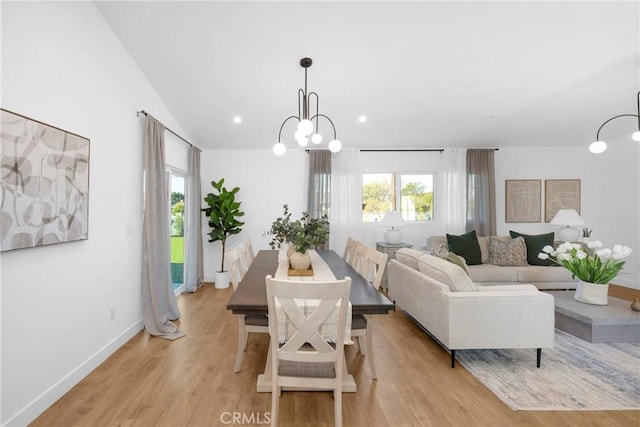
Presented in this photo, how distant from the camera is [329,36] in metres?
2.72

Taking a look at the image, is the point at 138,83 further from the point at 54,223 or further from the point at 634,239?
the point at 634,239

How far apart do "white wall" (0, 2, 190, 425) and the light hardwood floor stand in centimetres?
24

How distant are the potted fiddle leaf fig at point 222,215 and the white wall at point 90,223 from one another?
1563 millimetres

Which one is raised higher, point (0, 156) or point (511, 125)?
point (511, 125)

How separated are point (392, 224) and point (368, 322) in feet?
8.65

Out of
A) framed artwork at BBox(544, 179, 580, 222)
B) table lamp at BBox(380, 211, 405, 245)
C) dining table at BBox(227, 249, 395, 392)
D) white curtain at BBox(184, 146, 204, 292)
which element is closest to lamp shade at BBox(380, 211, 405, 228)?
table lamp at BBox(380, 211, 405, 245)

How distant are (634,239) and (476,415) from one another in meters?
5.33

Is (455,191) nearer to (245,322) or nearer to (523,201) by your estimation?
(523,201)

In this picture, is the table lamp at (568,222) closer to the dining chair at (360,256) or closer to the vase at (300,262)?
the dining chair at (360,256)

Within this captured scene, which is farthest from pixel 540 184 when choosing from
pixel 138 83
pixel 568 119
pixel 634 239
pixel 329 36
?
pixel 138 83

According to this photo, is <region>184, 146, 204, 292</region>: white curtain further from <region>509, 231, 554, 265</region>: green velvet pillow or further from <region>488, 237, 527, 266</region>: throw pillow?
<region>509, 231, 554, 265</region>: green velvet pillow

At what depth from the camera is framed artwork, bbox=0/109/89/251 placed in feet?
5.35

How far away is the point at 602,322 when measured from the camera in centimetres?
271

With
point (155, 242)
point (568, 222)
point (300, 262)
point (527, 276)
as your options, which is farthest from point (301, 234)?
point (568, 222)
